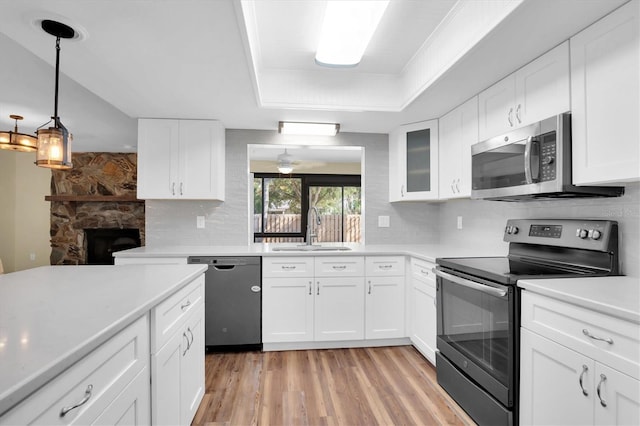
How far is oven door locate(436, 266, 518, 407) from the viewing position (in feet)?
5.20

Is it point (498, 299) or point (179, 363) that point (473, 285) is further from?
point (179, 363)

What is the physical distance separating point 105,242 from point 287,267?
467 cm

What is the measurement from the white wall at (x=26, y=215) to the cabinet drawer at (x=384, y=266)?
6.21m

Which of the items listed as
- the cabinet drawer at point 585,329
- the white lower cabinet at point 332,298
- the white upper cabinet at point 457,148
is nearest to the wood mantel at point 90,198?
the white lower cabinet at point 332,298

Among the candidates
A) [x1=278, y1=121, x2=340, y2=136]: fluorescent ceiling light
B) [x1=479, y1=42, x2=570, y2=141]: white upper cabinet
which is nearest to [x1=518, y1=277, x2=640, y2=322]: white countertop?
[x1=479, y1=42, x2=570, y2=141]: white upper cabinet

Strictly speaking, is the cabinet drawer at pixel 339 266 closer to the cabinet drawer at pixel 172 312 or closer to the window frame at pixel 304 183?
the cabinet drawer at pixel 172 312

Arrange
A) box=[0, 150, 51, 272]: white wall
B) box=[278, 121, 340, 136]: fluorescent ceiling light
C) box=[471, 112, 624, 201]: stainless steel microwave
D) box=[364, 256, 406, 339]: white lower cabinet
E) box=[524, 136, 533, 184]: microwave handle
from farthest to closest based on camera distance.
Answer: box=[0, 150, 51, 272]: white wall
box=[278, 121, 340, 136]: fluorescent ceiling light
box=[364, 256, 406, 339]: white lower cabinet
box=[524, 136, 533, 184]: microwave handle
box=[471, 112, 624, 201]: stainless steel microwave

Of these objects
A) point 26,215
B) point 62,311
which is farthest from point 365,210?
point 26,215

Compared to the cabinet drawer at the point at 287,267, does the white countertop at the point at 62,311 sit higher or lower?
higher

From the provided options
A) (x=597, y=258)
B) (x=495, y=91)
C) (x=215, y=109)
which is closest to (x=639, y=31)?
(x=495, y=91)

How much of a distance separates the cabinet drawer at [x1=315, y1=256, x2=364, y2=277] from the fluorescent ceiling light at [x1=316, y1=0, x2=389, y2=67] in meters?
1.55

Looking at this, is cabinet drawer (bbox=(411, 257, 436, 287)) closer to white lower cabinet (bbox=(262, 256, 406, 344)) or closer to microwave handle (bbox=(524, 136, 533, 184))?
white lower cabinet (bbox=(262, 256, 406, 344))

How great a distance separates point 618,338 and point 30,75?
13.0ft

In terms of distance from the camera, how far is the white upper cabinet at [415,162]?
9.87 feet
